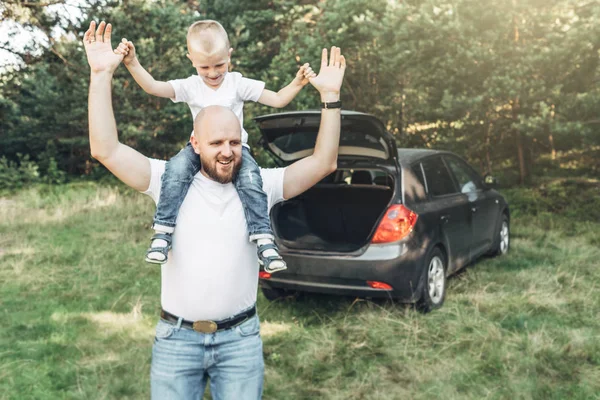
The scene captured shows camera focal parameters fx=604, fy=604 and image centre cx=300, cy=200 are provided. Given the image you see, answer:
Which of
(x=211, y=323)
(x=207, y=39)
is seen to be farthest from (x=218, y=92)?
(x=211, y=323)

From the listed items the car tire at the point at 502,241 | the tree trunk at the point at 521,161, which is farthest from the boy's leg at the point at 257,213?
the tree trunk at the point at 521,161

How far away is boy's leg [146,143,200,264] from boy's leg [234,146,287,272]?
8.2 inches

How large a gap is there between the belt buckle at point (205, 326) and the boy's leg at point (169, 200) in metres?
0.27

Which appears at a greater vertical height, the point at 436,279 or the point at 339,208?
the point at 339,208

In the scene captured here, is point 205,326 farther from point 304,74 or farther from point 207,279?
point 304,74

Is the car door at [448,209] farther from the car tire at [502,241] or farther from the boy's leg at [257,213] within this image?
the boy's leg at [257,213]

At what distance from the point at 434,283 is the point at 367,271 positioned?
0.90 m

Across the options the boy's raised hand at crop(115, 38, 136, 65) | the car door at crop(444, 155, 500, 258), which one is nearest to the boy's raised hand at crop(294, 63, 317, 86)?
the boy's raised hand at crop(115, 38, 136, 65)

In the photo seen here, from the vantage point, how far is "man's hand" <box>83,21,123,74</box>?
2.15 m

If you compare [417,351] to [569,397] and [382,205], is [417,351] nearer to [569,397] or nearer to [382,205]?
[569,397]

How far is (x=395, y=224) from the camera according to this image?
5.41m

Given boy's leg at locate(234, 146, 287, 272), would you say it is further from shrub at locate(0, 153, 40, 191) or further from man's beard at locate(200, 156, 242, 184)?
shrub at locate(0, 153, 40, 191)

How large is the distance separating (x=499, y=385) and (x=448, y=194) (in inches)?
108

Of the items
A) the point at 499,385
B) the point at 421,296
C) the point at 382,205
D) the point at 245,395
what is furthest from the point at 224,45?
the point at 382,205
